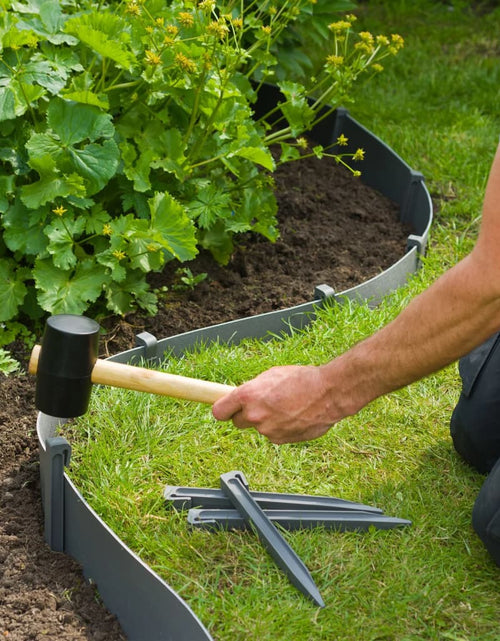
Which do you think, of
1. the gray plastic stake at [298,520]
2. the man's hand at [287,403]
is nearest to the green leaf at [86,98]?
the man's hand at [287,403]

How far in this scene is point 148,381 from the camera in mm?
2273

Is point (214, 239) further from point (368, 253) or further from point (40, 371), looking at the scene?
point (40, 371)

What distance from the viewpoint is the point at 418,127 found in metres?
5.07

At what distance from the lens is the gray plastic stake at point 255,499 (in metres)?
2.56

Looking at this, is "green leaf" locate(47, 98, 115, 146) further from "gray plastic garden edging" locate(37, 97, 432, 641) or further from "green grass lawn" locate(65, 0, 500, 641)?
"green grass lawn" locate(65, 0, 500, 641)

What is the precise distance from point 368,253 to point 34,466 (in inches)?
74.4

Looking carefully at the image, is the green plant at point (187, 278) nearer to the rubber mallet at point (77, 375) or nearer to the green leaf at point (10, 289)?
the green leaf at point (10, 289)

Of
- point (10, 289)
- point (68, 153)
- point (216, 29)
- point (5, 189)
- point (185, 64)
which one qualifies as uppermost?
point (216, 29)

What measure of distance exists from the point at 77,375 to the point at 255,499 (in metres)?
0.69

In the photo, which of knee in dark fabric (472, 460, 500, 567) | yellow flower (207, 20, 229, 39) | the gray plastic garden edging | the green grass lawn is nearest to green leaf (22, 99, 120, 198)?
yellow flower (207, 20, 229, 39)

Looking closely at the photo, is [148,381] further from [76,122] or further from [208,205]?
[208,205]

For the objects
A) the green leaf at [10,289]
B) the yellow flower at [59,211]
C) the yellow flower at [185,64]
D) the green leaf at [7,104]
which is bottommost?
the green leaf at [10,289]

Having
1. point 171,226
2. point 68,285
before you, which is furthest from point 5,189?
point 171,226

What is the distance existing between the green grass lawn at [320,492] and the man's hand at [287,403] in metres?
0.48
